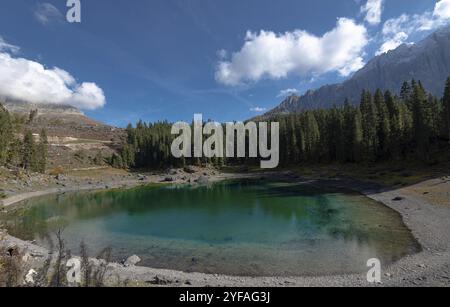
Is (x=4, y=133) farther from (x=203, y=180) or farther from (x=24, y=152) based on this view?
(x=203, y=180)

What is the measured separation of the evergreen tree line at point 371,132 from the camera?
6919 centimetres

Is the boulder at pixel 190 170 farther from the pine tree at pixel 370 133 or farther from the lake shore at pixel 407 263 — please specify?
the lake shore at pixel 407 263

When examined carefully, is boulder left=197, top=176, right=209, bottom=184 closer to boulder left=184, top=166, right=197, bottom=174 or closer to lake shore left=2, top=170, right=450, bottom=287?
boulder left=184, top=166, right=197, bottom=174

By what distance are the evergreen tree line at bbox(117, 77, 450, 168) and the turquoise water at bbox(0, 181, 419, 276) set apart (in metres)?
33.6

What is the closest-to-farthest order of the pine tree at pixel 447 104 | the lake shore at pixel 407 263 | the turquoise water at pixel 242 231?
1. the lake shore at pixel 407 263
2. the turquoise water at pixel 242 231
3. the pine tree at pixel 447 104

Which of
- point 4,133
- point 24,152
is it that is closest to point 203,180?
point 4,133

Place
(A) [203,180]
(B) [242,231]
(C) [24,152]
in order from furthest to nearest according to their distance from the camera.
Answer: (A) [203,180], (C) [24,152], (B) [242,231]

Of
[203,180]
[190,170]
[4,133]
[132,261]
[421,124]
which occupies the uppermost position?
[421,124]

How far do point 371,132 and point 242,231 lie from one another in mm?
63807

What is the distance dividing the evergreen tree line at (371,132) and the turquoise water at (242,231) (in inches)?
1323

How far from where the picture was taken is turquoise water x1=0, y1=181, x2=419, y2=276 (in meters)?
23.1

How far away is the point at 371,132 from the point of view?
8019cm

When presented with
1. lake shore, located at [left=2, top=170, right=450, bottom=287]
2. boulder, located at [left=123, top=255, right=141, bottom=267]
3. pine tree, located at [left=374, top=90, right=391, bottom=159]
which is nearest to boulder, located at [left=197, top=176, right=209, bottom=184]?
pine tree, located at [left=374, top=90, right=391, bottom=159]

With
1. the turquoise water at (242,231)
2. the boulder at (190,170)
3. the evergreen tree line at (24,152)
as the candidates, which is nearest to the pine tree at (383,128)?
the turquoise water at (242,231)
